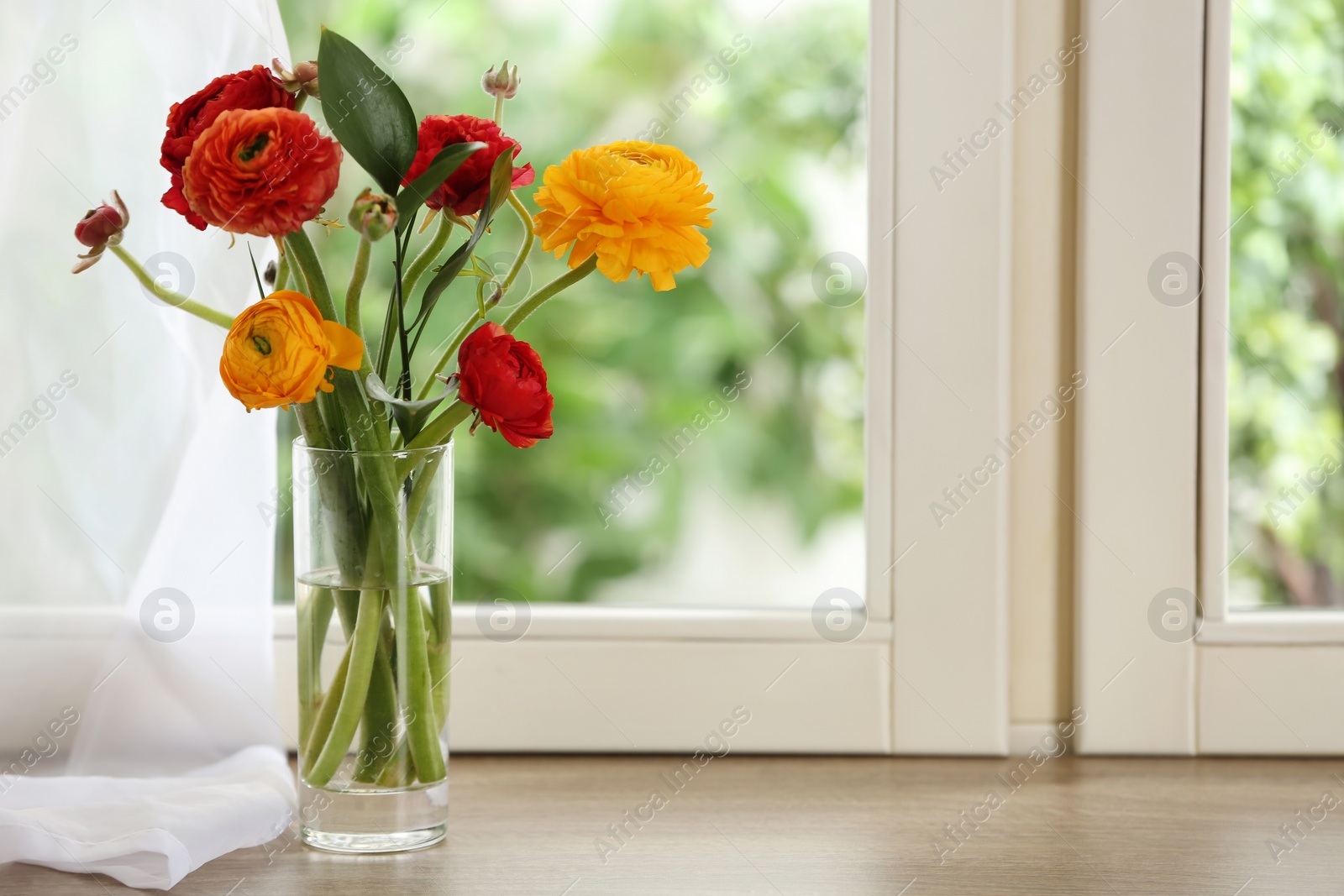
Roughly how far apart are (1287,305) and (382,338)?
0.75 meters

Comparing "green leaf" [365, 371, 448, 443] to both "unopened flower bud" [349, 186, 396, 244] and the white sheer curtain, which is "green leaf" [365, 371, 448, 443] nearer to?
"unopened flower bud" [349, 186, 396, 244]

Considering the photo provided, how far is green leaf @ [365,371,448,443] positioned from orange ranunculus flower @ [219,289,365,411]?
3 cm

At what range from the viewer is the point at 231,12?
2.58 ft

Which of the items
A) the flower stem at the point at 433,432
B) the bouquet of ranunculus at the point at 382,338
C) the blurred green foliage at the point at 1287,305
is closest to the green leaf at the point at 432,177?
the bouquet of ranunculus at the point at 382,338

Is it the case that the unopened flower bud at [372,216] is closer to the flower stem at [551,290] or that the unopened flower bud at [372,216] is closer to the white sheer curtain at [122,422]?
the flower stem at [551,290]

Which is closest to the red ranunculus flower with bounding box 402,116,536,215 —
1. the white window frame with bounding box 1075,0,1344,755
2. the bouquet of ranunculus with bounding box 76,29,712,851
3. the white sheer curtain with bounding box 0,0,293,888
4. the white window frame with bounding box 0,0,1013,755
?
the bouquet of ranunculus with bounding box 76,29,712,851

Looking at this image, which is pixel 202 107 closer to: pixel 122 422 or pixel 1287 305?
pixel 122 422

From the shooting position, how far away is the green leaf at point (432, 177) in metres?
0.61

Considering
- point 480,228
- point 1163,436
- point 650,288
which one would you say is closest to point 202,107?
point 480,228

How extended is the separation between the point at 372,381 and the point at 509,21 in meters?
0.45

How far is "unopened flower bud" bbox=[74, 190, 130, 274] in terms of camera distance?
23.9 inches

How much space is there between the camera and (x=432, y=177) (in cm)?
62

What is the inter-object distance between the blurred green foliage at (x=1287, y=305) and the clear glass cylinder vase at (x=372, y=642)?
26.4 inches

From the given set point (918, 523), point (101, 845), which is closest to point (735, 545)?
point (918, 523)
